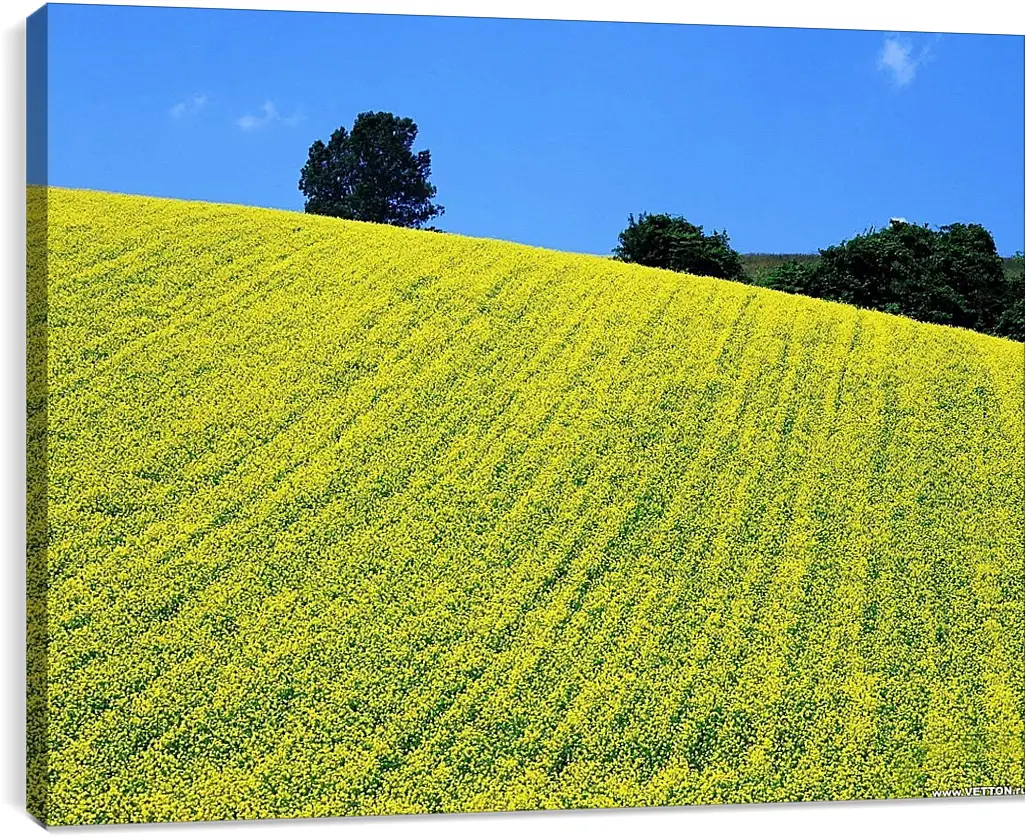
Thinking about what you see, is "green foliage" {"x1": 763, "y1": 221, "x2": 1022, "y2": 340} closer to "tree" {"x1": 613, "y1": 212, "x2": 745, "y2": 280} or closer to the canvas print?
the canvas print

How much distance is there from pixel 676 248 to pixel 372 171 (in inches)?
86.7

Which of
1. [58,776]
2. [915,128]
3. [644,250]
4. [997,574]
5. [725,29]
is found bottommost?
[58,776]

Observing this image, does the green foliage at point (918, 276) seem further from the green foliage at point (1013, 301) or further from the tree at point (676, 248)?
the tree at point (676, 248)

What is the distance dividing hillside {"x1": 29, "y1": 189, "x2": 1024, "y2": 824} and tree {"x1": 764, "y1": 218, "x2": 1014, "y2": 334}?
0.46 m

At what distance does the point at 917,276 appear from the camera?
8.75 meters

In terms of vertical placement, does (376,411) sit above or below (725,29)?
below

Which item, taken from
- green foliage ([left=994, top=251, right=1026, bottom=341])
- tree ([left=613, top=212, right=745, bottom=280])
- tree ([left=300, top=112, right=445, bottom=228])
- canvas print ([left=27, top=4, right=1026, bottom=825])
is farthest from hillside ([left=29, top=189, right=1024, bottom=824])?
tree ([left=300, top=112, right=445, bottom=228])

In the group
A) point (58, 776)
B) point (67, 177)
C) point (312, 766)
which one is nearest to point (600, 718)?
point (312, 766)

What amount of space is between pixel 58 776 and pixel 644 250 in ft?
15.6

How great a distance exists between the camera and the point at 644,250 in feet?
26.2

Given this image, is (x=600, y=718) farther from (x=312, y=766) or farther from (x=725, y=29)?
(x=725, y=29)

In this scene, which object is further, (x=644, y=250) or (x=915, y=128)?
(x=644, y=250)

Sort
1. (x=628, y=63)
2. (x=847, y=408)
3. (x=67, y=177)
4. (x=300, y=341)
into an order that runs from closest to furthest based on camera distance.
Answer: (x=67, y=177) → (x=628, y=63) → (x=300, y=341) → (x=847, y=408)

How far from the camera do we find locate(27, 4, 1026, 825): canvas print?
5.90 m
